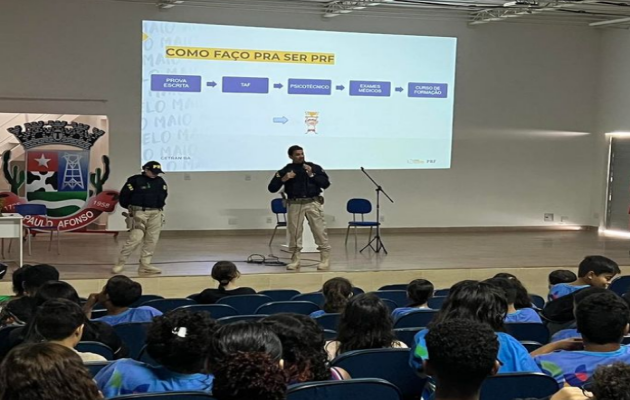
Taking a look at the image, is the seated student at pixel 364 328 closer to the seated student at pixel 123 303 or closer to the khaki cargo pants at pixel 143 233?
the seated student at pixel 123 303

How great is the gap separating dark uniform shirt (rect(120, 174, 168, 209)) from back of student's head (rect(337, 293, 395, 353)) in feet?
18.4

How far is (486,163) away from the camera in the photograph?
1373 cm

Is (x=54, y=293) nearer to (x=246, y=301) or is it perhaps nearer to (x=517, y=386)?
(x=246, y=301)

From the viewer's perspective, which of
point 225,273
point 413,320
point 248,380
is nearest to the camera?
point 248,380

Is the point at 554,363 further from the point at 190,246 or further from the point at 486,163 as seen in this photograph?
the point at 486,163

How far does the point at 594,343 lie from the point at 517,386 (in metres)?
0.41

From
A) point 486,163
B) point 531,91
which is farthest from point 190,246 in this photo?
point 531,91

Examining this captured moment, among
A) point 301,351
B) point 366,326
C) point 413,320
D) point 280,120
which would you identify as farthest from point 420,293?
point 280,120

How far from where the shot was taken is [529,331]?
165 inches

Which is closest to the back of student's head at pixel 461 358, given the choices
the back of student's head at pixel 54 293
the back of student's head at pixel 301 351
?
the back of student's head at pixel 301 351

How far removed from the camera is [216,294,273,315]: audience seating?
5559mm

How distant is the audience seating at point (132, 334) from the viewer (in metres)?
4.20

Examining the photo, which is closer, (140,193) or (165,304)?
(165,304)

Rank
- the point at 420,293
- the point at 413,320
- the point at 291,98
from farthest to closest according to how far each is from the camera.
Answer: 1. the point at 291,98
2. the point at 420,293
3. the point at 413,320
